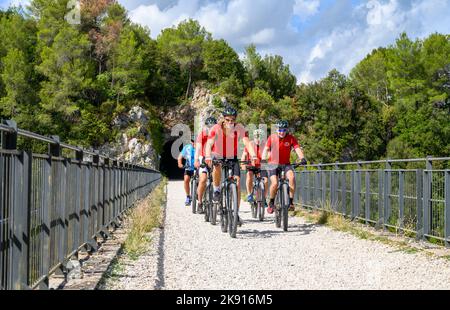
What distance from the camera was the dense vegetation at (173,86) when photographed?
6612cm

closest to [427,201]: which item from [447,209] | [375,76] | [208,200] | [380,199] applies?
[447,209]

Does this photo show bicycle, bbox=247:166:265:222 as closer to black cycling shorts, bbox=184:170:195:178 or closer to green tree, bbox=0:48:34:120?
black cycling shorts, bbox=184:170:195:178

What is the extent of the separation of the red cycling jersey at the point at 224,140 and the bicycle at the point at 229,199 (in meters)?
0.13

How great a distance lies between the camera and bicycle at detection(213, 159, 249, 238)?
10.3 meters

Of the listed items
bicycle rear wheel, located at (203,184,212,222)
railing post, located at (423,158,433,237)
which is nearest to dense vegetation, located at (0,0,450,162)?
bicycle rear wheel, located at (203,184,212,222)

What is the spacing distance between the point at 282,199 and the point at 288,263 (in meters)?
3.72

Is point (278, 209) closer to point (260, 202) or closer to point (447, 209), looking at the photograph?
point (260, 202)

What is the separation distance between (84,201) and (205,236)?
11.2 ft

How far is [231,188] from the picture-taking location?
10.5 metres

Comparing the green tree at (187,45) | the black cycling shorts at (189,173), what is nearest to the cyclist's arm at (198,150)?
the black cycling shorts at (189,173)

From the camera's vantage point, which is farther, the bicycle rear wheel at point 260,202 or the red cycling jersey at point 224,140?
the bicycle rear wheel at point 260,202

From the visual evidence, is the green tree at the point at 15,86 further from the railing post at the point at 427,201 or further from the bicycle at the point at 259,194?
the railing post at the point at 427,201

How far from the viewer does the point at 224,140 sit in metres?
10.8
